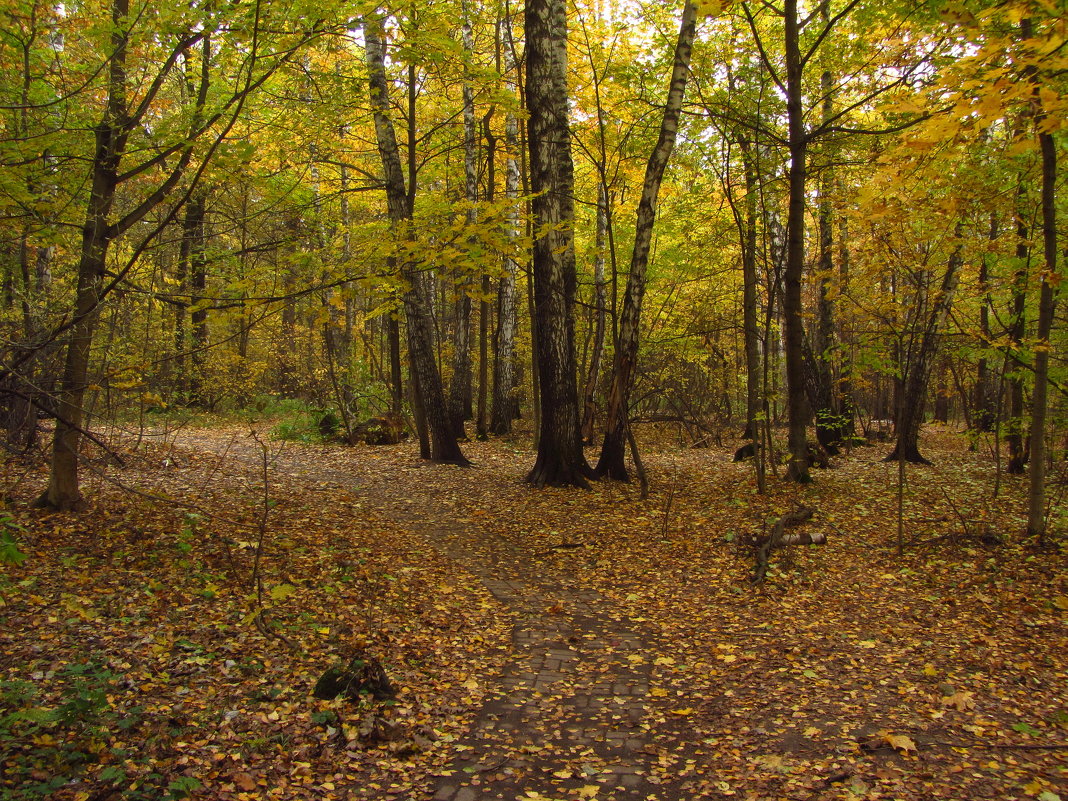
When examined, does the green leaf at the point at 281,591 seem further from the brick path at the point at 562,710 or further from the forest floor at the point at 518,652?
the brick path at the point at 562,710

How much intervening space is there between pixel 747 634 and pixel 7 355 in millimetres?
6038

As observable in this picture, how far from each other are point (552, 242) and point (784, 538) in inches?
204

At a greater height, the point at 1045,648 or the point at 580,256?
the point at 580,256

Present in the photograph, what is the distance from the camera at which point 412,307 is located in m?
11.9

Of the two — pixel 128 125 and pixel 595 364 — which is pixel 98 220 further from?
pixel 595 364

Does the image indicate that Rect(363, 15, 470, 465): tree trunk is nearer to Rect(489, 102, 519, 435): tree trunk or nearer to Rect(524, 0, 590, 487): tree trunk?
Rect(524, 0, 590, 487): tree trunk

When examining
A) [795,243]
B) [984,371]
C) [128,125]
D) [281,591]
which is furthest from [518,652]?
[984,371]

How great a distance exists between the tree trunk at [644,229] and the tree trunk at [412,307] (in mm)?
3379

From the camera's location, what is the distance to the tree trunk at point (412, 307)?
11.1 m

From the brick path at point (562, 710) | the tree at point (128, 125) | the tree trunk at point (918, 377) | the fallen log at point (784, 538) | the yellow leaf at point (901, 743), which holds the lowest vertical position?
A: the brick path at point (562, 710)

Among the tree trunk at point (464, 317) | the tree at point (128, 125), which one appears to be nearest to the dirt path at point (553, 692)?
the tree at point (128, 125)

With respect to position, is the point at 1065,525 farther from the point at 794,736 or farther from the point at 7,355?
the point at 7,355

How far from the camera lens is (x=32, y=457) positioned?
8.16 meters

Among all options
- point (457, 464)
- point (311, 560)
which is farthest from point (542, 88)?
point (311, 560)
